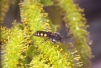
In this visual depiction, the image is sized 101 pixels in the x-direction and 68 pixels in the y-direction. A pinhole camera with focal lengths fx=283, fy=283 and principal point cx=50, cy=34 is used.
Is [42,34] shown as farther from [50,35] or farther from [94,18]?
[94,18]

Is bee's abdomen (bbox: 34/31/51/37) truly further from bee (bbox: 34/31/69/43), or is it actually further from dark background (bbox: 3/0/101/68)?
dark background (bbox: 3/0/101/68)

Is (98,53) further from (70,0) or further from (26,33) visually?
(26,33)

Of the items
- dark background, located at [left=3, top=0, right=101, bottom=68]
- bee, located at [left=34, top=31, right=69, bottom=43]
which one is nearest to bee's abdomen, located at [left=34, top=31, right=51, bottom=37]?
bee, located at [left=34, top=31, right=69, bottom=43]

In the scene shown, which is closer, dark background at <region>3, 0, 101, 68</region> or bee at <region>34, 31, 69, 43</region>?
bee at <region>34, 31, 69, 43</region>

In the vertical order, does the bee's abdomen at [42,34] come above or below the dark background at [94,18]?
below

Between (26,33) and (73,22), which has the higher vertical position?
(73,22)

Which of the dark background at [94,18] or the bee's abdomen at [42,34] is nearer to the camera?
the bee's abdomen at [42,34]

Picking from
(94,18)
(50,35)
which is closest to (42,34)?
(50,35)

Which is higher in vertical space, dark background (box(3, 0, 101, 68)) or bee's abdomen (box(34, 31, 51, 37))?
dark background (box(3, 0, 101, 68))

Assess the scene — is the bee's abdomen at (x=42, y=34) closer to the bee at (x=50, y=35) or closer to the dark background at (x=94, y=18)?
the bee at (x=50, y=35)

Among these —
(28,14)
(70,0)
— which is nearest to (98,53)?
(70,0)

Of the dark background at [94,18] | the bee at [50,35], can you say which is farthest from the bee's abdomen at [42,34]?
the dark background at [94,18]
